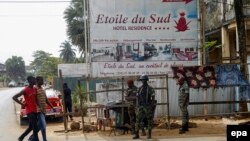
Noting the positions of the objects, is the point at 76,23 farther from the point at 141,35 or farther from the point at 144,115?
the point at 144,115

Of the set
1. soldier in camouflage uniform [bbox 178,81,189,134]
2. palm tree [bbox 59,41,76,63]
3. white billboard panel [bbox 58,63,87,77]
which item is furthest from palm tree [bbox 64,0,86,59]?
palm tree [bbox 59,41,76,63]

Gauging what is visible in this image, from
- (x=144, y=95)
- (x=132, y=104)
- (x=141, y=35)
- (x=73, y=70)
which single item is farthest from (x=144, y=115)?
(x=73, y=70)

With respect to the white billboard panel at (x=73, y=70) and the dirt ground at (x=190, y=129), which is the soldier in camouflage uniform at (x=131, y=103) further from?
the white billboard panel at (x=73, y=70)

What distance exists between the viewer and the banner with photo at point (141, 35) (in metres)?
16.0

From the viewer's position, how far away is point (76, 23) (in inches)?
1863

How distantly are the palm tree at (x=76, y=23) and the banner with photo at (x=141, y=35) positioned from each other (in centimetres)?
3005

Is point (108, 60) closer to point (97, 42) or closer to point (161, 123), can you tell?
point (97, 42)

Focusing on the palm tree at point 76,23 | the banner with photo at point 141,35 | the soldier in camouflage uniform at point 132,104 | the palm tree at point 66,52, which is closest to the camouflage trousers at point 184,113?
the soldier in camouflage uniform at point 132,104

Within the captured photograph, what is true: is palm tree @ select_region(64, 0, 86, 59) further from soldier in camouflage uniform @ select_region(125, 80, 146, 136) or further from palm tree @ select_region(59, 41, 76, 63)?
palm tree @ select_region(59, 41, 76, 63)

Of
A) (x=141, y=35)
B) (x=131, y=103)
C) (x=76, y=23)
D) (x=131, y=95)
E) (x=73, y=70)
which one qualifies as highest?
(x=76, y=23)

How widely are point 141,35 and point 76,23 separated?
104 feet

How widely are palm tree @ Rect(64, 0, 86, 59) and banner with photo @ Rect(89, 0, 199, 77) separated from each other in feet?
98.6

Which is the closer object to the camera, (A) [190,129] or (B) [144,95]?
(B) [144,95]

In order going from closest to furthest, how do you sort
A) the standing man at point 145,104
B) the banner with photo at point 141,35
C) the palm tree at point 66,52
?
the standing man at point 145,104 → the banner with photo at point 141,35 → the palm tree at point 66,52
